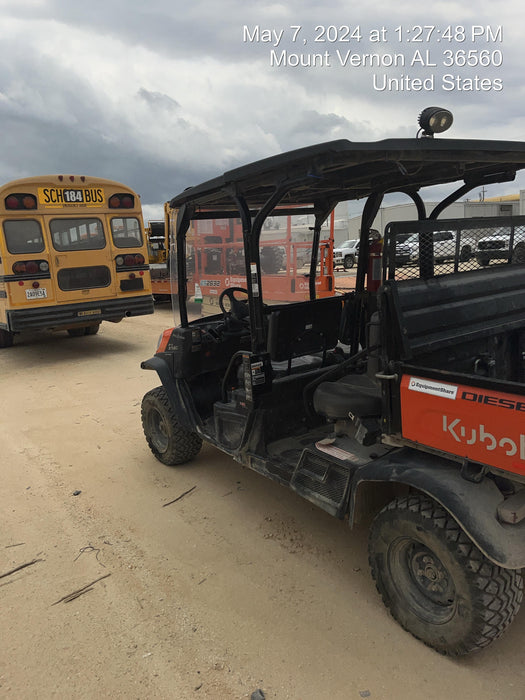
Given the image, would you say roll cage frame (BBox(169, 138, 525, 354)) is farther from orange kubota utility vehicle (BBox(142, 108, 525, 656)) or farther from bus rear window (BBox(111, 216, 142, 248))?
bus rear window (BBox(111, 216, 142, 248))

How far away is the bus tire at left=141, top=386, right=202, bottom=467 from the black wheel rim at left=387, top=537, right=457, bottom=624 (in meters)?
2.17

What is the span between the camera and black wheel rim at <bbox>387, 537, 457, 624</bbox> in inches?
→ 93.1

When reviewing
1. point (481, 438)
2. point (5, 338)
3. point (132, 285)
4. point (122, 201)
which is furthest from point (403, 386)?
point (5, 338)

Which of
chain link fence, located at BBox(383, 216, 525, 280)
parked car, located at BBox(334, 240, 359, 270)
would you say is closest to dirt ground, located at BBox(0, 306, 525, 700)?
chain link fence, located at BBox(383, 216, 525, 280)

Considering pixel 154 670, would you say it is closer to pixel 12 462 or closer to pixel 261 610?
pixel 261 610

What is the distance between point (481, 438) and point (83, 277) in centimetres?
783

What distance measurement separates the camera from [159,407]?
4.37 m

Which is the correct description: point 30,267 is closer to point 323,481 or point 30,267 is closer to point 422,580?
point 323,481

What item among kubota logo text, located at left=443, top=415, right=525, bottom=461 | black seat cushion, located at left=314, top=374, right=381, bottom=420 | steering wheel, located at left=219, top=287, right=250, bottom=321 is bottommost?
black seat cushion, located at left=314, top=374, right=381, bottom=420

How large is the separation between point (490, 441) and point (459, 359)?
Result: 0.77 m

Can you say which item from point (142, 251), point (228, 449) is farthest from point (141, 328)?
point (228, 449)

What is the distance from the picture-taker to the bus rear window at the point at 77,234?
840cm

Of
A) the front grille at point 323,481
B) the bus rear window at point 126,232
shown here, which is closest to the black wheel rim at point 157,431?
the front grille at point 323,481

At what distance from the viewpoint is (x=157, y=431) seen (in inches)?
181
